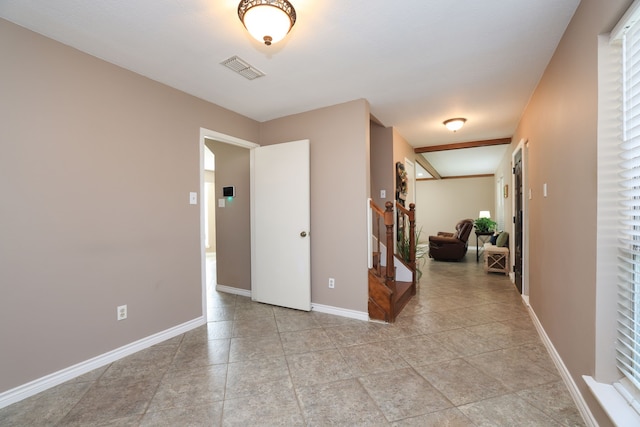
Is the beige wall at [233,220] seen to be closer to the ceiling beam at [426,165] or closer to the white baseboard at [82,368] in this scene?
the white baseboard at [82,368]

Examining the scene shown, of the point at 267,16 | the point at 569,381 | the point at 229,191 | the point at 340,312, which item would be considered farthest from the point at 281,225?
the point at 569,381

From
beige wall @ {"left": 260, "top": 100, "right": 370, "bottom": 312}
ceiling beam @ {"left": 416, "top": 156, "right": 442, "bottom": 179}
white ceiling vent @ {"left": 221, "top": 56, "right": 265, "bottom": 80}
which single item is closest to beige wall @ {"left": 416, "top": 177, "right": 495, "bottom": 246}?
ceiling beam @ {"left": 416, "top": 156, "right": 442, "bottom": 179}

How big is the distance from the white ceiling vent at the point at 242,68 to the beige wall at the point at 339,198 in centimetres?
92

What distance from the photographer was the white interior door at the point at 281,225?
3088 mm

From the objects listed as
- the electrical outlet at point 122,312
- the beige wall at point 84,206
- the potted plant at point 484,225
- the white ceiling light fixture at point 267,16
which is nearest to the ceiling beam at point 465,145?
the potted plant at point 484,225

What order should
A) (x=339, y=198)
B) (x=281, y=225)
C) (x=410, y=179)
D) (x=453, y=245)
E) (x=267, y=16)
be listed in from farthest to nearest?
(x=453, y=245) → (x=410, y=179) → (x=281, y=225) → (x=339, y=198) → (x=267, y=16)

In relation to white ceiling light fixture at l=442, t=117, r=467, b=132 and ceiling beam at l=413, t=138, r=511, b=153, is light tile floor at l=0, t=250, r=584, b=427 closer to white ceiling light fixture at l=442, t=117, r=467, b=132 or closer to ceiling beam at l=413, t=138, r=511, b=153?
white ceiling light fixture at l=442, t=117, r=467, b=132

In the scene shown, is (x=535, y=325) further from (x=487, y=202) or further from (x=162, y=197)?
(x=487, y=202)

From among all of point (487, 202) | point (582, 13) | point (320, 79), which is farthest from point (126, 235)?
point (487, 202)

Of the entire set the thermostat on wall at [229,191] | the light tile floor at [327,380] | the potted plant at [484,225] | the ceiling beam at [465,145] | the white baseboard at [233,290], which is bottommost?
the light tile floor at [327,380]

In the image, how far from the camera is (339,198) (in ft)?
9.82

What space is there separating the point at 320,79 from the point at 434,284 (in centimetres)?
335

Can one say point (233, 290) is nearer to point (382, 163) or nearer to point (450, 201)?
point (382, 163)

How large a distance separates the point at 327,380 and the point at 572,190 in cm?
195
